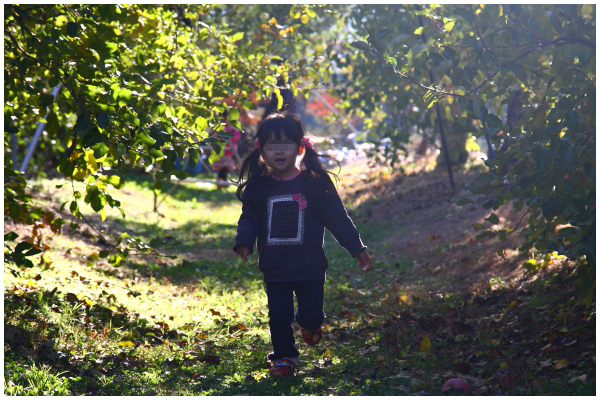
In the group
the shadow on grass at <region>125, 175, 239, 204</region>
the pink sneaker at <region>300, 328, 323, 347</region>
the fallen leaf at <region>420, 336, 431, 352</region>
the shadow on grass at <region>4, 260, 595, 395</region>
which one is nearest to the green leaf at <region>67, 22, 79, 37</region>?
the shadow on grass at <region>4, 260, 595, 395</region>

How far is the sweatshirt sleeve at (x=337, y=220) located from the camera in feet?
13.5

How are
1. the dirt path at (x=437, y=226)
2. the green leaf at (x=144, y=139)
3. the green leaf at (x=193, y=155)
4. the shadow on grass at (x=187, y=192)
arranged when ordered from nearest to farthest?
the green leaf at (x=144, y=139) < the green leaf at (x=193, y=155) < the dirt path at (x=437, y=226) < the shadow on grass at (x=187, y=192)

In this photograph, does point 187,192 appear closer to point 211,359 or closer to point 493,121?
point 211,359

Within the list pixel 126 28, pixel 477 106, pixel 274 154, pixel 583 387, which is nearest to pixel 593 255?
pixel 583 387

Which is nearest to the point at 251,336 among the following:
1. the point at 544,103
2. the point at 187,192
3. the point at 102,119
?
the point at 102,119

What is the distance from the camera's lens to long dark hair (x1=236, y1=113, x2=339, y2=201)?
414cm

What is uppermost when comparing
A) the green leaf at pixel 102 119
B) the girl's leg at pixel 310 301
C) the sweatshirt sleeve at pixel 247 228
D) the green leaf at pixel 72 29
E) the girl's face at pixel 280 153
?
the green leaf at pixel 72 29

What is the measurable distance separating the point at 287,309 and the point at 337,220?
73 cm

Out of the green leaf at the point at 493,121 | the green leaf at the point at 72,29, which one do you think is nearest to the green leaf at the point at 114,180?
the green leaf at the point at 72,29

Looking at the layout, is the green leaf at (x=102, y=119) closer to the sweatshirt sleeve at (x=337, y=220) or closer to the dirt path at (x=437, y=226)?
the sweatshirt sleeve at (x=337, y=220)

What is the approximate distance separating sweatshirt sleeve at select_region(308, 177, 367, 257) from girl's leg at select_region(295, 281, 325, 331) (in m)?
0.35

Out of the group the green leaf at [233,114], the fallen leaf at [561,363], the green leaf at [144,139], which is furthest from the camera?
the green leaf at [233,114]

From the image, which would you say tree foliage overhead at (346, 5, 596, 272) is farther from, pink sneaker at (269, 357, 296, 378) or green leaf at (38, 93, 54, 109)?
green leaf at (38, 93, 54, 109)

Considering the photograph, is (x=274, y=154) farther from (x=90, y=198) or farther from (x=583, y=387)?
(x=583, y=387)
